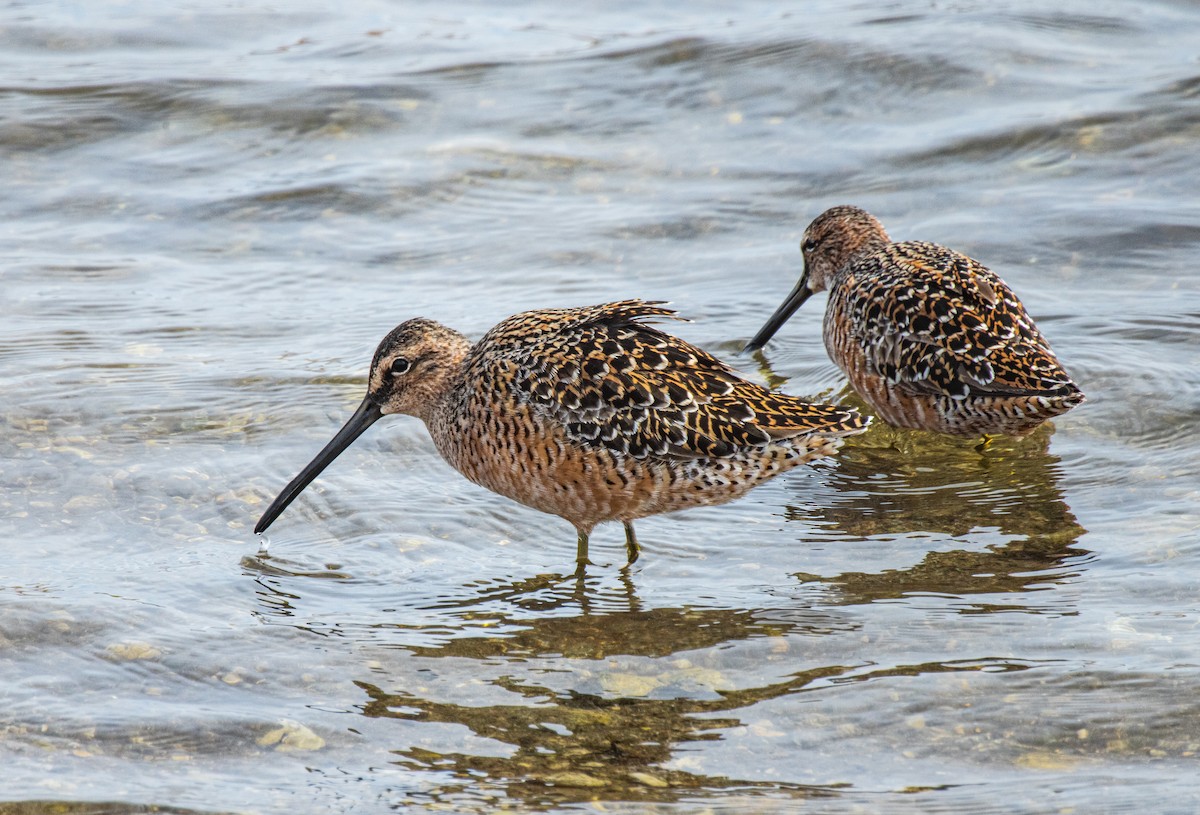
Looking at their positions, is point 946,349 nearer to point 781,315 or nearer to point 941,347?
point 941,347

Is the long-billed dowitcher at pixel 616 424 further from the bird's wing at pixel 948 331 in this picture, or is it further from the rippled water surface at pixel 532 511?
the bird's wing at pixel 948 331

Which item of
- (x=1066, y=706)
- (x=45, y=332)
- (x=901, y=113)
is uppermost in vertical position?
(x=901, y=113)

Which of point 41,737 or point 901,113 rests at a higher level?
point 901,113

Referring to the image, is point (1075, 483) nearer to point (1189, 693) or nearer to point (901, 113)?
point (1189, 693)

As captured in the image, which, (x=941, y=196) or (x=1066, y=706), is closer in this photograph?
(x=1066, y=706)

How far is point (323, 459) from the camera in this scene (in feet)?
19.2

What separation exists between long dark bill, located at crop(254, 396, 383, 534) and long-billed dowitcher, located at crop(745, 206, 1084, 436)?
7.14 feet

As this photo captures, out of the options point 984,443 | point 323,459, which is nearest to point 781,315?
point 984,443

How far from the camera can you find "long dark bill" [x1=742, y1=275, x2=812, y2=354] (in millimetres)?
7734

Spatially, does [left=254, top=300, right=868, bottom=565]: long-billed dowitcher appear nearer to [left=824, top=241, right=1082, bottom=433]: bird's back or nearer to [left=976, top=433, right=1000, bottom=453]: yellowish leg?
[left=824, top=241, right=1082, bottom=433]: bird's back

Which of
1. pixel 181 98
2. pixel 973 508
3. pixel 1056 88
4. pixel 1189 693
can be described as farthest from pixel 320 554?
pixel 1056 88

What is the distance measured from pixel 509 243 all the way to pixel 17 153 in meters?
3.55

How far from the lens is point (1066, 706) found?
14.3 feet

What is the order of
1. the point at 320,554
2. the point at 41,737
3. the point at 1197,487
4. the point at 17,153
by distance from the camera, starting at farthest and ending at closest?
the point at 17,153 < the point at 1197,487 < the point at 320,554 < the point at 41,737
